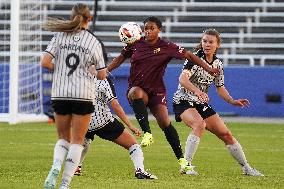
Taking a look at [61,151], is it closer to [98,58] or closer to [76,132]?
[76,132]

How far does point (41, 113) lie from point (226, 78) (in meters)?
5.87

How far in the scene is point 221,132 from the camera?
12.1 meters

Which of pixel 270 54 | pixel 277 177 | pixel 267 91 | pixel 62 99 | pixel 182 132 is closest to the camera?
pixel 62 99

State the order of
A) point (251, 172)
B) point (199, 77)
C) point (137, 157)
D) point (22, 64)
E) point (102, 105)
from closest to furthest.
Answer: point (137, 157) < point (102, 105) < point (251, 172) < point (199, 77) < point (22, 64)

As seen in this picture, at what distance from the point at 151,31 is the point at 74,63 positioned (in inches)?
121

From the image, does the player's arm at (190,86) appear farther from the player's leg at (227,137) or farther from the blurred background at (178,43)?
the blurred background at (178,43)

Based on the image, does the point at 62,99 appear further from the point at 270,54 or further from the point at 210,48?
the point at 270,54

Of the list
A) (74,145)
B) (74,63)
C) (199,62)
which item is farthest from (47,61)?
(199,62)

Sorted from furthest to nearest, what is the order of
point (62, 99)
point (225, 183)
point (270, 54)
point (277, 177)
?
1. point (270, 54)
2. point (277, 177)
3. point (225, 183)
4. point (62, 99)

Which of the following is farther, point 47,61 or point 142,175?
point 142,175

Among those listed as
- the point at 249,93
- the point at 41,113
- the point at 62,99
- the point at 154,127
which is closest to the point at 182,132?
the point at 154,127

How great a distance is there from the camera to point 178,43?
3067 cm

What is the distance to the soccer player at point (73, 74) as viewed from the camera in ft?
29.6

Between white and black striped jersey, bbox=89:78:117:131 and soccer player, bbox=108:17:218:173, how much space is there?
90 cm
